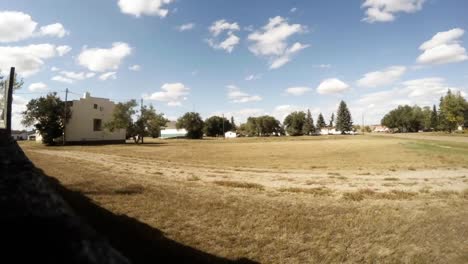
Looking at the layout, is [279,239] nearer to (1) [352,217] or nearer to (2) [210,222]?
(2) [210,222]

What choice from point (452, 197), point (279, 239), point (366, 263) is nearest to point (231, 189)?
point (279, 239)

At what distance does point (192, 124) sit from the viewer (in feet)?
337

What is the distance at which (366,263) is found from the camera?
5.08 meters

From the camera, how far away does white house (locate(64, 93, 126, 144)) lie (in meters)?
49.6

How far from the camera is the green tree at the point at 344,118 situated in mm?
136750

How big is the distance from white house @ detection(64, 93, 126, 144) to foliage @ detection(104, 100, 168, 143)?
2.47m

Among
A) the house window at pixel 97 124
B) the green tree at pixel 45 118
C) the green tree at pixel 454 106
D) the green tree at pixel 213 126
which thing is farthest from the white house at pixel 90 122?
the green tree at pixel 454 106

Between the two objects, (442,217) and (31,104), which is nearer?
(442,217)

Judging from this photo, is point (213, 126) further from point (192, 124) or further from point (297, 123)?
point (297, 123)

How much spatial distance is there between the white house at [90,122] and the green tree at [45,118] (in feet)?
10.3

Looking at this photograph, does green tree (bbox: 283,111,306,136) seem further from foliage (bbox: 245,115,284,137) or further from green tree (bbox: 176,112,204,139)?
green tree (bbox: 176,112,204,139)

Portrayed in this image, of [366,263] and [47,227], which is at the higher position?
[47,227]

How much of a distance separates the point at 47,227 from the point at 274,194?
9108 millimetres

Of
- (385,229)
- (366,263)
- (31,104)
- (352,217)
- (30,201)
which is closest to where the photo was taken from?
(30,201)
